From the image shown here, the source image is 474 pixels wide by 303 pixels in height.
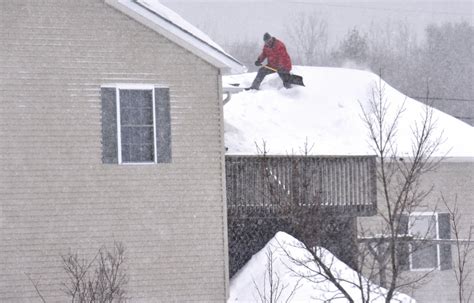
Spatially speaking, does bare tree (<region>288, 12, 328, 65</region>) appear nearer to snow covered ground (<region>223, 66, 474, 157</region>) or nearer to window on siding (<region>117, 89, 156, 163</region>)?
snow covered ground (<region>223, 66, 474, 157</region>)

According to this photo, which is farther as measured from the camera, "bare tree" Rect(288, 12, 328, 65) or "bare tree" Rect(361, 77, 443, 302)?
"bare tree" Rect(288, 12, 328, 65)

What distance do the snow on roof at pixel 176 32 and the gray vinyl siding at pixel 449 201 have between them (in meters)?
5.71

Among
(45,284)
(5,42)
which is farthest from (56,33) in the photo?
(45,284)

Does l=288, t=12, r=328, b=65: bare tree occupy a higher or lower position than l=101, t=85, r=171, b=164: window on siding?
higher

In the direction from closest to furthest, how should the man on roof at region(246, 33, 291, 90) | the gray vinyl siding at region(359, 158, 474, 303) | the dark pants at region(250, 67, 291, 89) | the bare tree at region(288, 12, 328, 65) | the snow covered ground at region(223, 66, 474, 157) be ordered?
the snow covered ground at region(223, 66, 474, 157), the gray vinyl siding at region(359, 158, 474, 303), the dark pants at region(250, 67, 291, 89), the man on roof at region(246, 33, 291, 90), the bare tree at region(288, 12, 328, 65)

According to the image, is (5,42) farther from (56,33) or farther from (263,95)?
(263,95)

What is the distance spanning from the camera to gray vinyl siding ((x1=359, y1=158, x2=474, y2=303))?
24031 millimetres

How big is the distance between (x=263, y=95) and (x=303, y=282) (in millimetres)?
7994

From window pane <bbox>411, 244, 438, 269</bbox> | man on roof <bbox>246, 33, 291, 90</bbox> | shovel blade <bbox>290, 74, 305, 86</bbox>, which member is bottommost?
window pane <bbox>411, 244, 438, 269</bbox>

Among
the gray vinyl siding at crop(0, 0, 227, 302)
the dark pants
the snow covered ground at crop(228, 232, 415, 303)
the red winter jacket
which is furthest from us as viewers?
the red winter jacket

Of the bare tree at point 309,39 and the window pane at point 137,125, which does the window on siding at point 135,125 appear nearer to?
the window pane at point 137,125

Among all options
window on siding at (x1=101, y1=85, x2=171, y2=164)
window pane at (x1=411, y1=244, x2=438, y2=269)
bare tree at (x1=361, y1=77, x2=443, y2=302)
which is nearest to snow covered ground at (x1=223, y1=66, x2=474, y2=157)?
bare tree at (x1=361, y1=77, x2=443, y2=302)

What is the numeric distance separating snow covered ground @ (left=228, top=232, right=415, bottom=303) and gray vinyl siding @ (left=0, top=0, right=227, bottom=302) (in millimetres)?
572

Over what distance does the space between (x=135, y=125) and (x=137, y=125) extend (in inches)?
1.5
